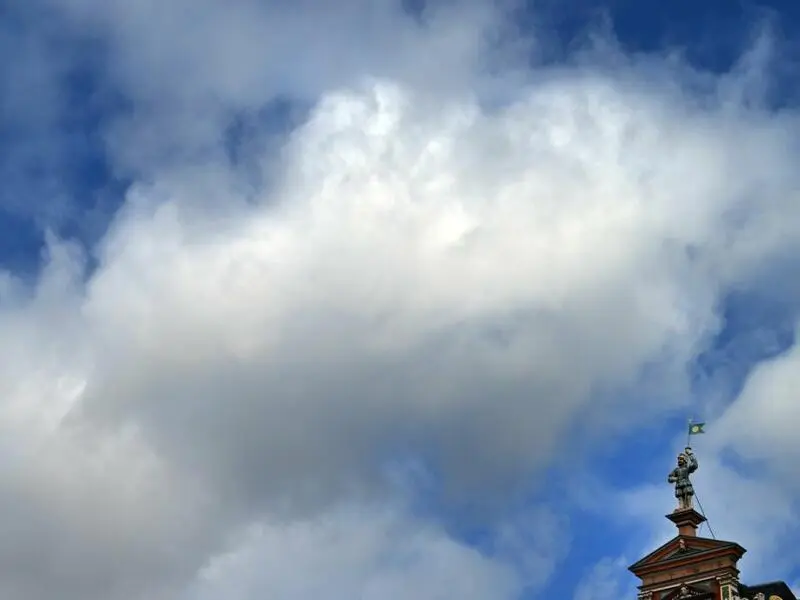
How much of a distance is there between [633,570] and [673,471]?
8580mm

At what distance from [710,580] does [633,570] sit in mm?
6188

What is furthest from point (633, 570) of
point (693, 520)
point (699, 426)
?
point (699, 426)

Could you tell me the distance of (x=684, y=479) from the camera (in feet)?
365

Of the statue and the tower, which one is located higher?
the statue

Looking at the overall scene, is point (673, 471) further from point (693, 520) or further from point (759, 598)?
point (759, 598)


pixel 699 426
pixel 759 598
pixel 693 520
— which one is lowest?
pixel 759 598

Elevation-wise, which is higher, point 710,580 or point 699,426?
point 699,426

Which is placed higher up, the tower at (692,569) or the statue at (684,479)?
the statue at (684,479)

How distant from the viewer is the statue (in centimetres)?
11069

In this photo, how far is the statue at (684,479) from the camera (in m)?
111

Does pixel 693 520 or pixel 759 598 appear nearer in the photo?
pixel 759 598

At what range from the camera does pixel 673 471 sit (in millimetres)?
112062

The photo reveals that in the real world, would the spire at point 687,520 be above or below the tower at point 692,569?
above

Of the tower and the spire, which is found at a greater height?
the spire
